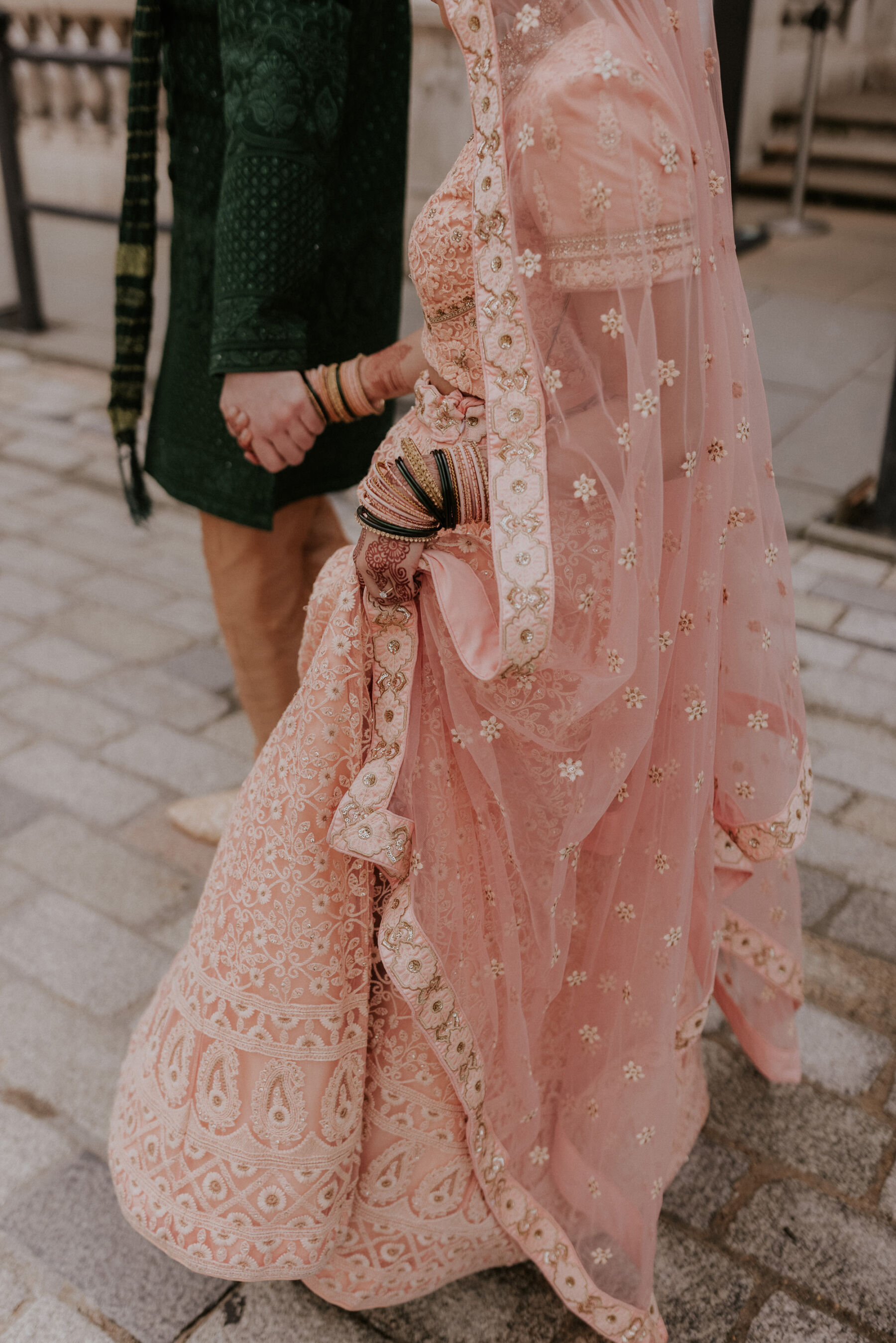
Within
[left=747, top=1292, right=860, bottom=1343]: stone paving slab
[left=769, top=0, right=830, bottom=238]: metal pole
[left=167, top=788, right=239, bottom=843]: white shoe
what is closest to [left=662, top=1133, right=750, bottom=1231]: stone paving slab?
[left=747, top=1292, right=860, bottom=1343]: stone paving slab

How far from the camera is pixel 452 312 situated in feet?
4.41

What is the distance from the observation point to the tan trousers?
2.21 m

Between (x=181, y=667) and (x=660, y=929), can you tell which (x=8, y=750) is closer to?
(x=181, y=667)

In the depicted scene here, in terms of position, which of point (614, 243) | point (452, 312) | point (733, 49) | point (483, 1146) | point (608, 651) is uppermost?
point (733, 49)

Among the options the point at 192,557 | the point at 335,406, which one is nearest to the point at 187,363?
the point at 335,406

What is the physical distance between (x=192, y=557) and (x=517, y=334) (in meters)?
2.90

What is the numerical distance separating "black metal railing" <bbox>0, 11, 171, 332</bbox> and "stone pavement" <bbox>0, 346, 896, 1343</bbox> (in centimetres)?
253

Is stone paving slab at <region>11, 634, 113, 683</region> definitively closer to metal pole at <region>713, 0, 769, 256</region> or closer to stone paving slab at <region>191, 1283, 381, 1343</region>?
stone paving slab at <region>191, 1283, 381, 1343</region>

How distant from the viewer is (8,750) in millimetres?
2850

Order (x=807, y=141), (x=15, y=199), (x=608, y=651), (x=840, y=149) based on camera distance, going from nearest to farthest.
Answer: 1. (x=608, y=651)
2. (x=15, y=199)
3. (x=807, y=141)
4. (x=840, y=149)

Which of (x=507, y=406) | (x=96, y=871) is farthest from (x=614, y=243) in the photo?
(x=96, y=871)

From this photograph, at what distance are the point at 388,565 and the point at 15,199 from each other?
18.2 ft

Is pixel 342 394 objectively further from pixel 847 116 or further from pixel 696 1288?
pixel 847 116

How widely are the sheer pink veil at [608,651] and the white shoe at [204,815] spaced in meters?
1.17
